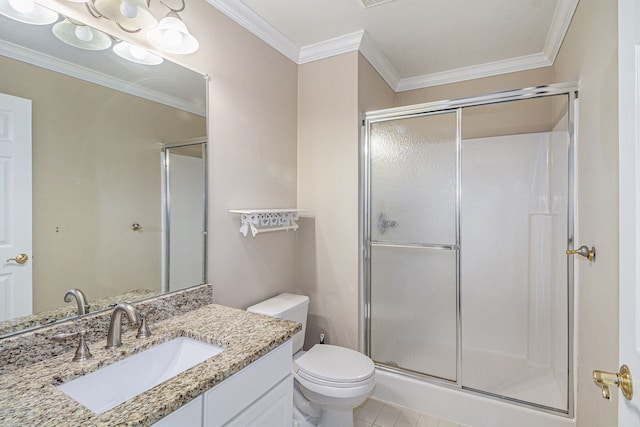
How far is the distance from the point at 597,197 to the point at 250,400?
1.60m

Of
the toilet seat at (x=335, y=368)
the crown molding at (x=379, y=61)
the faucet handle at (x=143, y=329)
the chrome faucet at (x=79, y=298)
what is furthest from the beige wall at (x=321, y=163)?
the chrome faucet at (x=79, y=298)

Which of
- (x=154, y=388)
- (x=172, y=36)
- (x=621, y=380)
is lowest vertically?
(x=154, y=388)

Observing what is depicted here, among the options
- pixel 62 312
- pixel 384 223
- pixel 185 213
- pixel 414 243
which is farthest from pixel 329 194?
pixel 62 312

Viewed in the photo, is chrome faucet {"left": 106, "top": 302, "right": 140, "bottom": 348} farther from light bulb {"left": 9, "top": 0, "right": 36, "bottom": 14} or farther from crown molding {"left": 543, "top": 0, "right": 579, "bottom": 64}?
crown molding {"left": 543, "top": 0, "right": 579, "bottom": 64}

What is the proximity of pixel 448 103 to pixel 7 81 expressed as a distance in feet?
6.93

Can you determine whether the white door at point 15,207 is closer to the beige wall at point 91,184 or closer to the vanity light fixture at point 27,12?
the beige wall at point 91,184

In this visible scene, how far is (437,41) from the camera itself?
224 cm

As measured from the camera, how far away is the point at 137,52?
4.52 feet

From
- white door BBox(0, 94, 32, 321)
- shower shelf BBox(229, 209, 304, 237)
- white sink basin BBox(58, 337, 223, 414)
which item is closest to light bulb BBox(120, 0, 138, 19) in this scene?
white door BBox(0, 94, 32, 321)

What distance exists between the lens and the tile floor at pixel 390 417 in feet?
6.40

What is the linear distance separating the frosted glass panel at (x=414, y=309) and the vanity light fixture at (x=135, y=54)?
1.74 m

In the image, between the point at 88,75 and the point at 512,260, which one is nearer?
the point at 88,75

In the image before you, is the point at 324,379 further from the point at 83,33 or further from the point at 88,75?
the point at 83,33

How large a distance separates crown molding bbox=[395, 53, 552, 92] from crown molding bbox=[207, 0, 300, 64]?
45.8 inches
